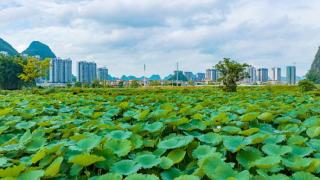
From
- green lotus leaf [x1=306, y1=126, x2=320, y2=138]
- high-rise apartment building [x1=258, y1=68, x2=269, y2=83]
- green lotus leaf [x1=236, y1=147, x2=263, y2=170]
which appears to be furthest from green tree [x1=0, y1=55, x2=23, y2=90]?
high-rise apartment building [x1=258, y1=68, x2=269, y2=83]

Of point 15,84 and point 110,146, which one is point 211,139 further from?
point 15,84

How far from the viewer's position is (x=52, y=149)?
1.93 metres

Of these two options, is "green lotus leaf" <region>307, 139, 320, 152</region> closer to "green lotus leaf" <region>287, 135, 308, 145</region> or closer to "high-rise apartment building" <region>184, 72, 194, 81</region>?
"green lotus leaf" <region>287, 135, 308, 145</region>

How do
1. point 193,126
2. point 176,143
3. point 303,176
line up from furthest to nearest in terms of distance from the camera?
point 193,126 → point 176,143 → point 303,176

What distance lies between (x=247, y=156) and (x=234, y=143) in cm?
11

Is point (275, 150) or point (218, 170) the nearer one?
point (218, 170)

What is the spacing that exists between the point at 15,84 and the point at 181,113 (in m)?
52.2

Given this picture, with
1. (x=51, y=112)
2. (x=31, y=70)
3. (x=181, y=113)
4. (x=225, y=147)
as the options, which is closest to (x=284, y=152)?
(x=225, y=147)

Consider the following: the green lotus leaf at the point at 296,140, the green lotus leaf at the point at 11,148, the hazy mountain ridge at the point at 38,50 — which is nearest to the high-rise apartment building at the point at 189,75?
the hazy mountain ridge at the point at 38,50

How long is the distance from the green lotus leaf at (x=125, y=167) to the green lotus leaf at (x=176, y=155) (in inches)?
9.6

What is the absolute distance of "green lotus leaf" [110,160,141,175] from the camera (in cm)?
168

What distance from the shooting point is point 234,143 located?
2033 millimetres

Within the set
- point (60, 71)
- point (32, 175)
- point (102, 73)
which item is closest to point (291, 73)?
point (102, 73)

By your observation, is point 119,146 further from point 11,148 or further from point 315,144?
point 315,144
